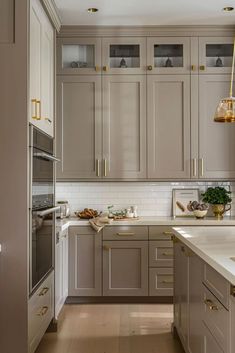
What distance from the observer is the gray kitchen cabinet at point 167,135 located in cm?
461

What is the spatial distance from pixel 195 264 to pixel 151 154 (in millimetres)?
2162

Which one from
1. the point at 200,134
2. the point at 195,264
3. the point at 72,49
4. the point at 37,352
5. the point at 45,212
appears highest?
the point at 72,49

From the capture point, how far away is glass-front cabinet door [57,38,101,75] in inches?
182

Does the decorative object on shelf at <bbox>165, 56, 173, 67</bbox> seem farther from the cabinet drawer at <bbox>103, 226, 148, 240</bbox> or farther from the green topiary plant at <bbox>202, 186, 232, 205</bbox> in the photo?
the cabinet drawer at <bbox>103, 226, 148, 240</bbox>

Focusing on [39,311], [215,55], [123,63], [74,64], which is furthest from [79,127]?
[39,311]

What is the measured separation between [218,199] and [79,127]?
1.67m

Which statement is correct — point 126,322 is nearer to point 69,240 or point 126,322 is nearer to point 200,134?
point 69,240

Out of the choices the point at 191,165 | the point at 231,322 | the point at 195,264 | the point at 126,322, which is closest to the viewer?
the point at 231,322

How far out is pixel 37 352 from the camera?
127 inches

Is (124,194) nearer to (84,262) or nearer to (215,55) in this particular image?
(84,262)

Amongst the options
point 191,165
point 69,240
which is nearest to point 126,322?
point 69,240

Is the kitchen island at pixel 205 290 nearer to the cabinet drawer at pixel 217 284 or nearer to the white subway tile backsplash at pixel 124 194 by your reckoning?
the cabinet drawer at pixel 217 284

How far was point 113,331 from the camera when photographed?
3643 millimetres

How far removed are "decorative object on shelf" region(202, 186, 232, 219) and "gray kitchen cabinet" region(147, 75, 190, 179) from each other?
0.33 m
